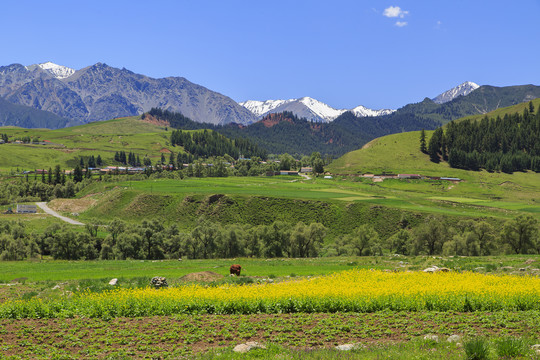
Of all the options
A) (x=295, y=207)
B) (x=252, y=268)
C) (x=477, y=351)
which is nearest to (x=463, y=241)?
(x=252, y=268)

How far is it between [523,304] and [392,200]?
384 feet

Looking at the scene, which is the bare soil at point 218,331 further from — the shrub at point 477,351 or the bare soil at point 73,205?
the bare soil at point 73,205

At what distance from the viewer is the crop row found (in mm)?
23891

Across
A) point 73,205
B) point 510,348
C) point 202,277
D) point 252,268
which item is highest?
point 510,348

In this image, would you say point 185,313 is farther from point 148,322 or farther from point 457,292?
point 457,292

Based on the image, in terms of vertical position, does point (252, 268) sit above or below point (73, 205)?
above

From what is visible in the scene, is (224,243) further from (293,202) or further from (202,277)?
(293,202)

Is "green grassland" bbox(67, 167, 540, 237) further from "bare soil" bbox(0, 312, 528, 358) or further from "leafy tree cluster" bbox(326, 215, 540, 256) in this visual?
"bare soil" bbox(0, 312, 528, 358)

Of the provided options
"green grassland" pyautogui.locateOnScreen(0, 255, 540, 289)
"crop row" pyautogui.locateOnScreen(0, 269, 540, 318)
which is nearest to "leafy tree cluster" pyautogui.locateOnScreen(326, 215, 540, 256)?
"green grassland" pyautogui.locateOnScreen(0, 255, 540, 289)

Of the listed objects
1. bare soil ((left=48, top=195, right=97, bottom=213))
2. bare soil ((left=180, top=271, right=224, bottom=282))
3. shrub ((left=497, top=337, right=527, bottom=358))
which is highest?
shrub ((left=497, top=337, right=527, bottom=358))

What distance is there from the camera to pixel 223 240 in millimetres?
78500

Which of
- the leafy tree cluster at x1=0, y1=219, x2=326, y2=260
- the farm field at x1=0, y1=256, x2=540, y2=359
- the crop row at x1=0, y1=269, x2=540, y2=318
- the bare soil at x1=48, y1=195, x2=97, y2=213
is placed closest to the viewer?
the farm field at x1=0, y1=256, x2=540, y2=359

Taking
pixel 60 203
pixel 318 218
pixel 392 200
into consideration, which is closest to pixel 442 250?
pixel 318 218

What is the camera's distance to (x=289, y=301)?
976 inches
